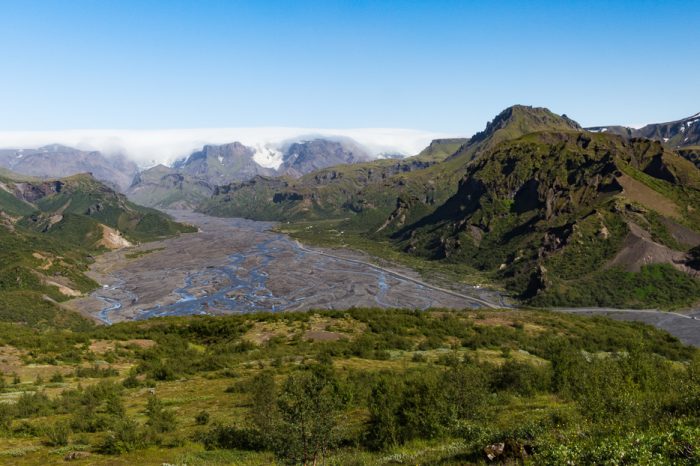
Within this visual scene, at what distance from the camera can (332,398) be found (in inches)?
1021

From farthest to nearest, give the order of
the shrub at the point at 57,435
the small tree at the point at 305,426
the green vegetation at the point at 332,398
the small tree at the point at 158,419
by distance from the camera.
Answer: the small tree at the point at 158,419 → the shrub at the point at 57,435 → the small tree at the point at 305,426 → the green vegetation at the point at 332,398

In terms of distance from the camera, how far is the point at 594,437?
16500mm

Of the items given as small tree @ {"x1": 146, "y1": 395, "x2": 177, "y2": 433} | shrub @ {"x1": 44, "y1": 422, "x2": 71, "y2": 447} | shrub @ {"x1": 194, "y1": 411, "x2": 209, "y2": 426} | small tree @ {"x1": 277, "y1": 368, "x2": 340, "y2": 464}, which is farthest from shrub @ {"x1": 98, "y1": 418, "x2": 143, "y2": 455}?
small tree @ {"x1": 277, "y1": 368, "x2": 340, "y2": 464}

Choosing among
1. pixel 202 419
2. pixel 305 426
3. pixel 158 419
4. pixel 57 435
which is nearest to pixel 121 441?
pixel 158 419

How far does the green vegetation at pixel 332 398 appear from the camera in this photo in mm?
19734

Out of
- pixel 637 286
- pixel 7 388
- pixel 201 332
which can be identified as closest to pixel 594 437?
pixel 7 388

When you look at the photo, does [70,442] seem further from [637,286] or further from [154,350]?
[637,286]

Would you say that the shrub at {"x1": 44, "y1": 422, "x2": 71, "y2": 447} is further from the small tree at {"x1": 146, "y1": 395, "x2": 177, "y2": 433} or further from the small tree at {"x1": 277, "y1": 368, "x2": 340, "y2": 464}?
the small tree at {"x1": 277, "y1": 368, "x2": 340, "y2": 464}

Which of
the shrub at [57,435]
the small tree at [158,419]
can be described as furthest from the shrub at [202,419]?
the shrub at [57,435]

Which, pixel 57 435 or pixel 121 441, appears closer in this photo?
pixel 121 441

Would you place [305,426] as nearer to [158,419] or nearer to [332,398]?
[332,398]

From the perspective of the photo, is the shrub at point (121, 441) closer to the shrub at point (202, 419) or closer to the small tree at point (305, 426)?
the shrub at point (202, 419)

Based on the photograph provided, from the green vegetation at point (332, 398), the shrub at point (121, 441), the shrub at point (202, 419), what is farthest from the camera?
the shrub at point (202, 419)

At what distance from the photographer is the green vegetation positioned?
19.7 metres
